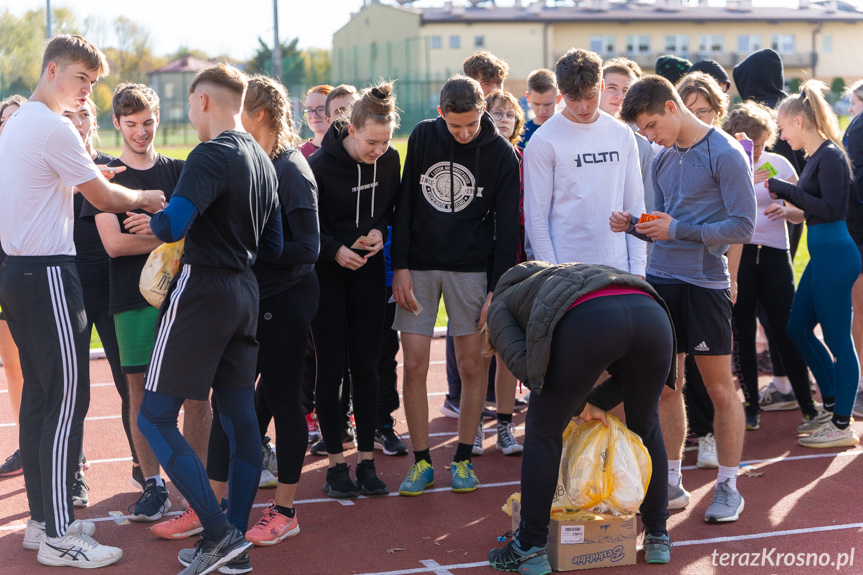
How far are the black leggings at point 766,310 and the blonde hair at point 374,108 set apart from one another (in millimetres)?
2835

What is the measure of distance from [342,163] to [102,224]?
1.28 metres

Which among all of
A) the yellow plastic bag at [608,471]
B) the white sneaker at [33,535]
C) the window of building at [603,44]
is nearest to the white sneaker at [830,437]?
the yellow plastic bag at [608,471]

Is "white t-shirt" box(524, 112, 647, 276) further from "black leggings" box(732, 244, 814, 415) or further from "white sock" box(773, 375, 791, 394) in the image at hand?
"white sock" box(773, 375, 791, 394)

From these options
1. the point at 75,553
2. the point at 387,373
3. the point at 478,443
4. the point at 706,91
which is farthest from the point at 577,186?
the point at 75,553

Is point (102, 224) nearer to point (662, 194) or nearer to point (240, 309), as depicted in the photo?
point (240, 309)

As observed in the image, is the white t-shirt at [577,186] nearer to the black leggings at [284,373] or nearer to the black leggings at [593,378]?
the black leggings at [593,378]

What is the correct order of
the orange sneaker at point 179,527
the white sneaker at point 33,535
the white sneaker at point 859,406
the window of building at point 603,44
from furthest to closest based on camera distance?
the window of building at point 603,44 → the white sneaker at point 859,406 → the orange sneaker at point 179,527 → the white sneaker at point 33,535

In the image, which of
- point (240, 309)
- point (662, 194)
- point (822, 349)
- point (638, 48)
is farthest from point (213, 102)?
point (638, 48)

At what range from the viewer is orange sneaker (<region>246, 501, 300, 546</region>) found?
14.6 feet

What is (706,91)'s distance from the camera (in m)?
5.12

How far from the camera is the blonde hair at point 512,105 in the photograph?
6199mm

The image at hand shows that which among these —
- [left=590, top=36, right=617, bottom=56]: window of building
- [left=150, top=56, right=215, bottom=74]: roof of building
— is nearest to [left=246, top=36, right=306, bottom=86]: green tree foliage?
[left=150, top=56, right=215, bottom=74]: roof of building

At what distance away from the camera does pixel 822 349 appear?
620 centimetres

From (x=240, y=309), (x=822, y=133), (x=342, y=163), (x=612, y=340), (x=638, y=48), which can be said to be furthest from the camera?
(x=638, y=48)
